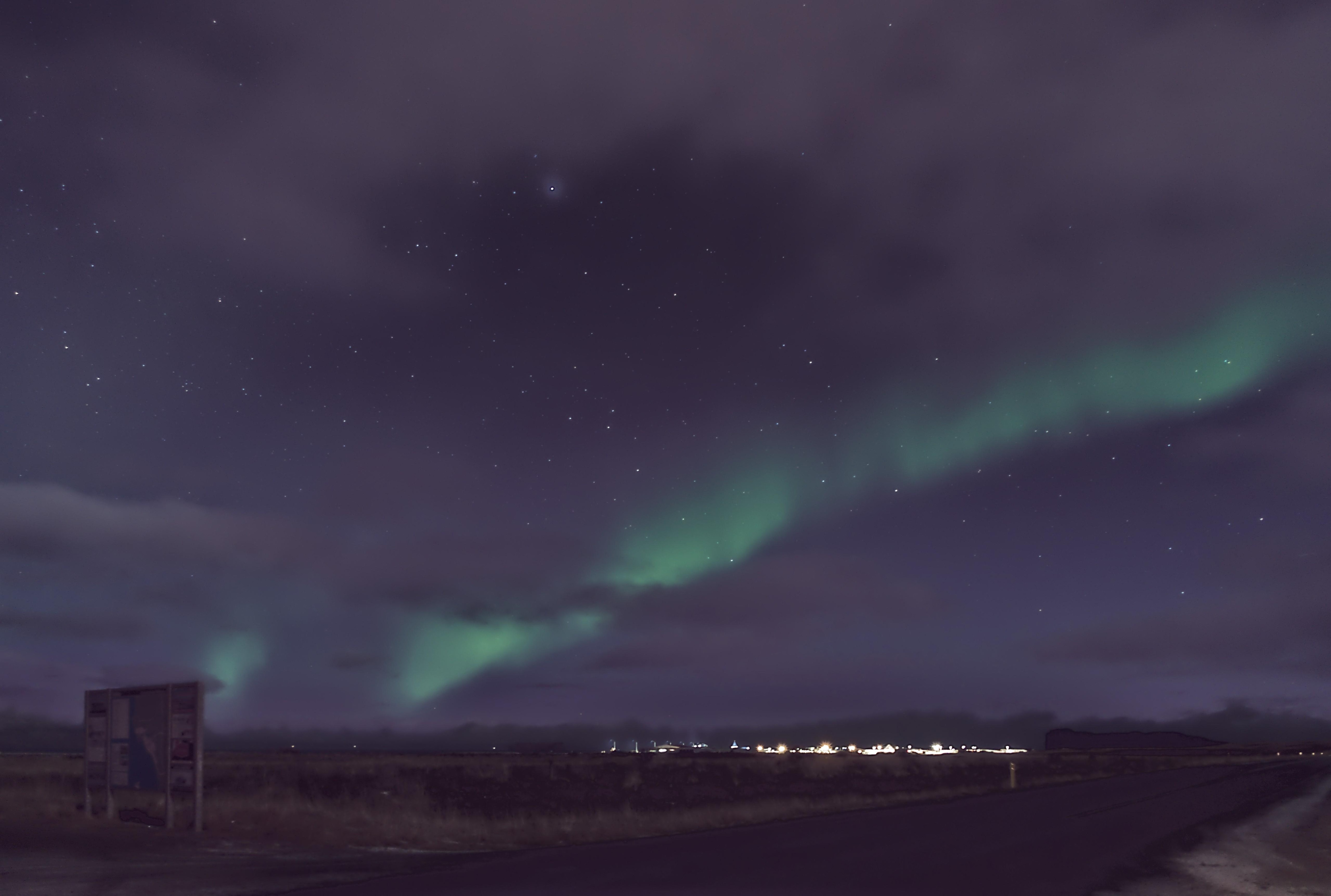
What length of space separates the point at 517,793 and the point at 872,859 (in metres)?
31.7

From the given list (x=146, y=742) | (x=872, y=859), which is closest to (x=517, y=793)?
(x=146, y=742)

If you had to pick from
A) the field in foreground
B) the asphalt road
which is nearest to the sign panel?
the field in foreground

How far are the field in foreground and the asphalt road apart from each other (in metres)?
2.94

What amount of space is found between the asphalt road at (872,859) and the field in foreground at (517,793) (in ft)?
9.65

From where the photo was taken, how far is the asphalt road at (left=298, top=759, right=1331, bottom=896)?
14.5 meters

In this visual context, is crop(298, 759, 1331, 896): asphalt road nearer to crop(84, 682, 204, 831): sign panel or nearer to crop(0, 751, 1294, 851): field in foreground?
crop(0, 751, 1294, 851): field in foreground

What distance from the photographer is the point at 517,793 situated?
47594mm

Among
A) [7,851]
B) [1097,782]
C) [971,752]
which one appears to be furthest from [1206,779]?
[971,752]

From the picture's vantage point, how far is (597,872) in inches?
624

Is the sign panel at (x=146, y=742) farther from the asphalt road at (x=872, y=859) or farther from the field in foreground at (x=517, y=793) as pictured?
the asphalt road at (x=872, y=859)

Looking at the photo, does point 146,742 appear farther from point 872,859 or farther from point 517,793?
point 517,793

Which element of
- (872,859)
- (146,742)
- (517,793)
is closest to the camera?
(872,859)

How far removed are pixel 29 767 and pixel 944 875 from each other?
6147 centimetres

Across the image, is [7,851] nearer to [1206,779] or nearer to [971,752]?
[1206,779]
